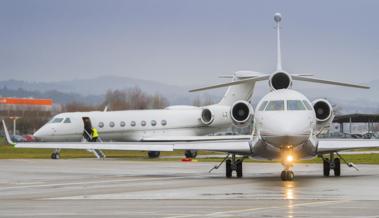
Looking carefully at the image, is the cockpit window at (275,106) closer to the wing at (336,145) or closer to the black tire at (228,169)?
the wing at (336,145)

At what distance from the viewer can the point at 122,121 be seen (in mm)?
54812

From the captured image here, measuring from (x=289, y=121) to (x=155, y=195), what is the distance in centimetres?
593

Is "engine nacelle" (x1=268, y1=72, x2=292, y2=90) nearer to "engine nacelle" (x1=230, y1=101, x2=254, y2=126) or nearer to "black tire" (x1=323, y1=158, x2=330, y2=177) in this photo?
"engine nacelle" (x1=230, y1=101, x2=254, y2=126)

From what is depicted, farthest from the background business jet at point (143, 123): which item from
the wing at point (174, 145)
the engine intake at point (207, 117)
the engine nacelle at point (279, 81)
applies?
the wing at point (174, 145)

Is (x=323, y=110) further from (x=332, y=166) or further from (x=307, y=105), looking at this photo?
(x=307, y=105)

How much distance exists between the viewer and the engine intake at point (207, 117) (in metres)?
54.8

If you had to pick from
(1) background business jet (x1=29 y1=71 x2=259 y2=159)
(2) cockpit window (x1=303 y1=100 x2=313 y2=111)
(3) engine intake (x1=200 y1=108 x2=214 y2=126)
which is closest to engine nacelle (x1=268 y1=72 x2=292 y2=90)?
(2) cockpit window (x1=303 y1=100 x2=313 y2=111)

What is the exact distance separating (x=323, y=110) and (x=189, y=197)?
978 centimetres

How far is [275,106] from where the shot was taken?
2345cm

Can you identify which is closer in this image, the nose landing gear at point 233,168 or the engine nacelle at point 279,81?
the nose landing gear at point 233,168

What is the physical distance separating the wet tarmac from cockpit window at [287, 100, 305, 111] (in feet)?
6.83

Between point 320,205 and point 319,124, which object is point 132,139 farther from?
point 320,205

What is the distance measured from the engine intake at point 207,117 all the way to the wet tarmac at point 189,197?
29470 millimetres

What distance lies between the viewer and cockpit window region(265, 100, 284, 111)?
23.3 m
